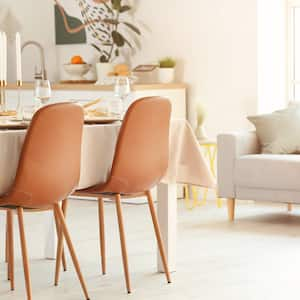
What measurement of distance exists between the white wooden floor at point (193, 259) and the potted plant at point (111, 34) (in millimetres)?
1552

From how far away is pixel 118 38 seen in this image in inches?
294

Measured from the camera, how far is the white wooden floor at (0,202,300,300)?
4.08m

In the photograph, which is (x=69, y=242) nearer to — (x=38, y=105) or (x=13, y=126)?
(x=13, y=126)

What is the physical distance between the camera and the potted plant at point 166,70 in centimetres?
721

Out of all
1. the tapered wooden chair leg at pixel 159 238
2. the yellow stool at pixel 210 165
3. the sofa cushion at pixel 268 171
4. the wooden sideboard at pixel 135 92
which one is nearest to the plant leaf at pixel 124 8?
the wooden sideboard at pixel 135 92

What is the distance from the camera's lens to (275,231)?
5.69 m

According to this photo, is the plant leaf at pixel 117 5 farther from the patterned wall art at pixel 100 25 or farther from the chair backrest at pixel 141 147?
the chair backrest at pixel 141 147

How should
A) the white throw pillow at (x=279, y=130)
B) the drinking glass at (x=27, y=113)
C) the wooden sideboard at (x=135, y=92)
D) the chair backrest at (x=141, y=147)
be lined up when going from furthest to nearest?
the wooden sideboard at (x=135, y=92) < the white throw pillow at (x=279, y=130) < the drinking glass at (x=27, y=113) < the chair backrest at (x=141, y=147)

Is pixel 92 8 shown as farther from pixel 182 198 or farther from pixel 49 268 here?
pixel 49 268

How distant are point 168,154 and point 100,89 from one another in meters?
2.87

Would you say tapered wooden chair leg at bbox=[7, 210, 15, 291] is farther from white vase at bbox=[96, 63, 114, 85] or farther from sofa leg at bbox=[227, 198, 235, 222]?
white vase at bbox=[96, 63, 114, 85]

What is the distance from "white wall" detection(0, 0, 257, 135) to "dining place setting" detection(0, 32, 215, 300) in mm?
2708

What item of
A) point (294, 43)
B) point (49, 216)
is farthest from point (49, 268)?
point (294, 43)

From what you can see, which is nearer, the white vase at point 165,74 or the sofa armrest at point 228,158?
the sofa armrest at point 228,158
